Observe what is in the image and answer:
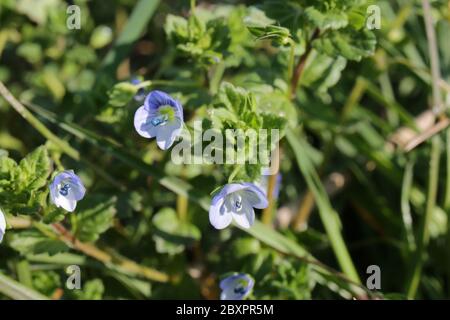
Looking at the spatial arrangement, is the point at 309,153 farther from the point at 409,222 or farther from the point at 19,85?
the point at 19,85

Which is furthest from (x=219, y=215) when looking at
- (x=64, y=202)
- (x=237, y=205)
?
(x=64, y=202)

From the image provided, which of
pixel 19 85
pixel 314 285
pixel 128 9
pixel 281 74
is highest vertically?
pixel 128 9

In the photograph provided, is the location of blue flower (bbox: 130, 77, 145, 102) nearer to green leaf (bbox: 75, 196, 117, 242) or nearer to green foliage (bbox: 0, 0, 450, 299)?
green foliage (bbox: 0, 0, 450, 299)

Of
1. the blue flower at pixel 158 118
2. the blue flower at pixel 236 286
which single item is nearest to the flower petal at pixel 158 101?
the blue flower at pixel 158 118

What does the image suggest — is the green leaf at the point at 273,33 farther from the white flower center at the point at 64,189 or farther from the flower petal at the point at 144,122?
the white flower center at the point at 64,189

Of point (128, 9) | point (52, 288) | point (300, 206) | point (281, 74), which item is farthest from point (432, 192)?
point (128, 9)

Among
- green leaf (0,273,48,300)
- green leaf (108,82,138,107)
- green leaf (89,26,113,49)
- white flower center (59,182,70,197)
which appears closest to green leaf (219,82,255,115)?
Result: green leaf (108,82,138,107)

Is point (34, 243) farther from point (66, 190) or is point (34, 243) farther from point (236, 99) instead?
point (236, 99)
